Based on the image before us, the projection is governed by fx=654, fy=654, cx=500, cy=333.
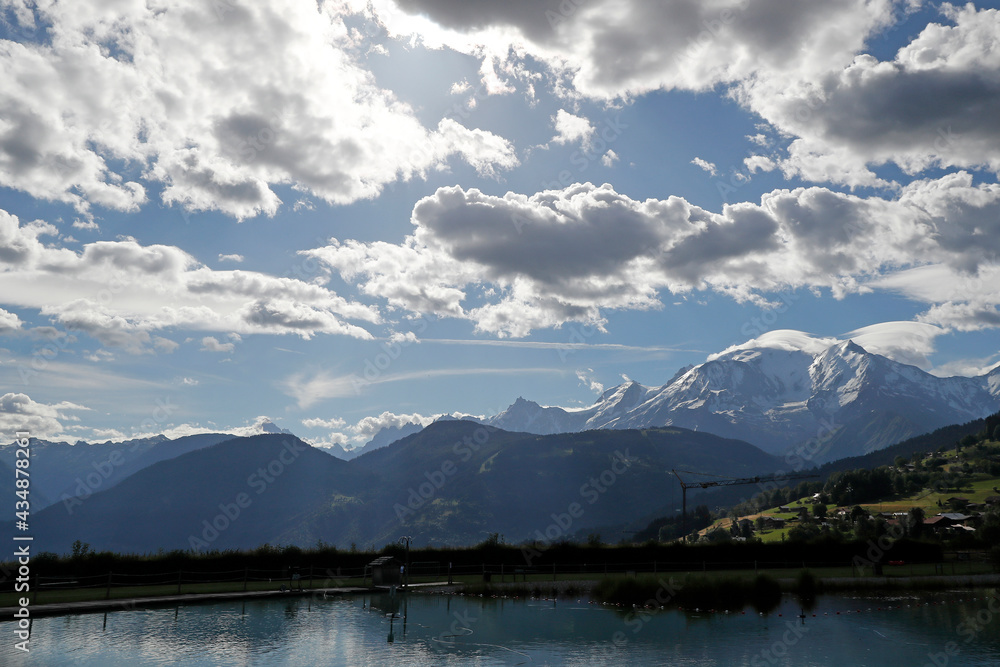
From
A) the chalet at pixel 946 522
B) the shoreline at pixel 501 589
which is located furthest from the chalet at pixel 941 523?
A: the shoreline at pixel 501 589

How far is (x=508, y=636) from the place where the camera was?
31.8 m

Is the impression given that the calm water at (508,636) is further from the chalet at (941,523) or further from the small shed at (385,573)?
the chalet at (941,523)

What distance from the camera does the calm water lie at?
26531 mm

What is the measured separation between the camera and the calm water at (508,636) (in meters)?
26.5

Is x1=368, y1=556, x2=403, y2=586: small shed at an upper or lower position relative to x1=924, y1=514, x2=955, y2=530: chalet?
upper

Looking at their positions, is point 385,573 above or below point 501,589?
above

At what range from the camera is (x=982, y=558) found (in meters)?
75.9

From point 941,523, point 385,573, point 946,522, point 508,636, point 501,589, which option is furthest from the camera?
point 946,522

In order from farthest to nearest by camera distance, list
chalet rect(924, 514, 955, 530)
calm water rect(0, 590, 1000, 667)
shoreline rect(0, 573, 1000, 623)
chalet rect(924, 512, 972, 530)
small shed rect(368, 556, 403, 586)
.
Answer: chalet rect(924, 512, 972, 530)
chalet rect(924, 514, 955, 530)
small shed rect(368, 556, 403, 586)
shoreline rect(0, 573, 1000, 623)
calm water rect(0, 590, 1000, 667)

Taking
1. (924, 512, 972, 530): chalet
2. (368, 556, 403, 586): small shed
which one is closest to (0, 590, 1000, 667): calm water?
(368, 556, 403, 586): small shed

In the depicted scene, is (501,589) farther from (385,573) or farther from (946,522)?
(946,522)

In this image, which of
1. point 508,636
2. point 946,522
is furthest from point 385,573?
point 946,522

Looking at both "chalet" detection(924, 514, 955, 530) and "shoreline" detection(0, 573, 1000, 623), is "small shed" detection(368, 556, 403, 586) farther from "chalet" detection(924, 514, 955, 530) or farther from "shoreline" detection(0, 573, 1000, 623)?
"chalet" detection(924, 514, 955, 530)

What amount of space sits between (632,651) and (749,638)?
7.01 metres
